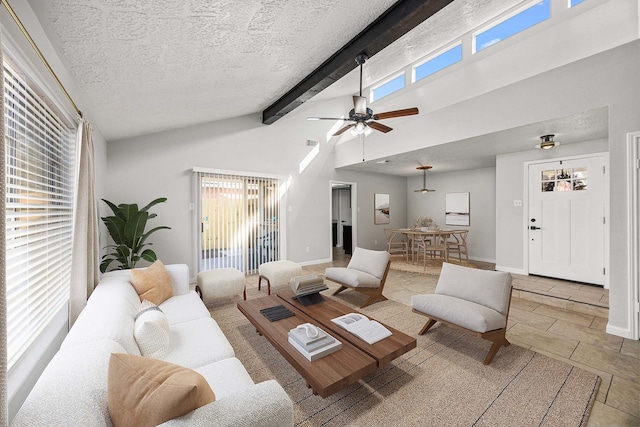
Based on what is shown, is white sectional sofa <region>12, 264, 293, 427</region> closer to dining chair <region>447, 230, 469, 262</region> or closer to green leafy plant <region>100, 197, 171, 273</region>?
green leafy plant <region>100, 197, 171, 273</region>

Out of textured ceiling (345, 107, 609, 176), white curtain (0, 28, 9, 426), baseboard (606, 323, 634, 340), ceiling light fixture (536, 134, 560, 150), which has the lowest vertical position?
baseboard (606, 323, 634, 340)

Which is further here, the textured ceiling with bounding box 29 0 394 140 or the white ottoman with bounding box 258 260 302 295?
the white ottoman with bounding box 258 260 302 295

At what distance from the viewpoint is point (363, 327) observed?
2.18 meters

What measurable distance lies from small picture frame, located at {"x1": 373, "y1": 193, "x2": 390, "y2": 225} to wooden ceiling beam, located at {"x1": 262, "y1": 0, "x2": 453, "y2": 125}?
4111mm

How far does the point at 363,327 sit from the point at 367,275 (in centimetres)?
148

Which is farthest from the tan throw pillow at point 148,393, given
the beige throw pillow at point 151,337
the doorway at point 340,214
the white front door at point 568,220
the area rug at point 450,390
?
the doorway at point 340,214

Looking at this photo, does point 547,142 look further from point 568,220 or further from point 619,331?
point 619,331

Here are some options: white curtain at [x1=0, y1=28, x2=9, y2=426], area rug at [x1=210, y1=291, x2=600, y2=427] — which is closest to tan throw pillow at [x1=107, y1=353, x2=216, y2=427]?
white curtain at [x1=0, y1=28, x2=9, y2=426]

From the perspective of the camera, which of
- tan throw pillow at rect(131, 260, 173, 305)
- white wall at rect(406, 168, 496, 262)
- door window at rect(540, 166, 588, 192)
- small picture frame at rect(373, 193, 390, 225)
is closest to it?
tan throw pillow at rect(131, 260, 173, 305)

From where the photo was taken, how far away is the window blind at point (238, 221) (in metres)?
4.87

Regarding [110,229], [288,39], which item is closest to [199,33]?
[288,39]

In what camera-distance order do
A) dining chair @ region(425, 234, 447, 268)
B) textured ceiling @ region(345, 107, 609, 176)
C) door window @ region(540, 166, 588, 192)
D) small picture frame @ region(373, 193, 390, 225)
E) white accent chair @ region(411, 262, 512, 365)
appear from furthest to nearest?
small picture frame @ region(373, 193, 390, 225)
dining chair @ region(425, 234, 447, 268)
door window @ region(540, 166, 588, 192)
textured ceiling @ region(345, 107, 609, 176)
white accent chair @ region(411, 262, 512, 365)

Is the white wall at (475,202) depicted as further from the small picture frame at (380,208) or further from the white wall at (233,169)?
the white wall at (233,169)

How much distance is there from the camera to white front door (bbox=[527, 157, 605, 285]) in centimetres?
403
